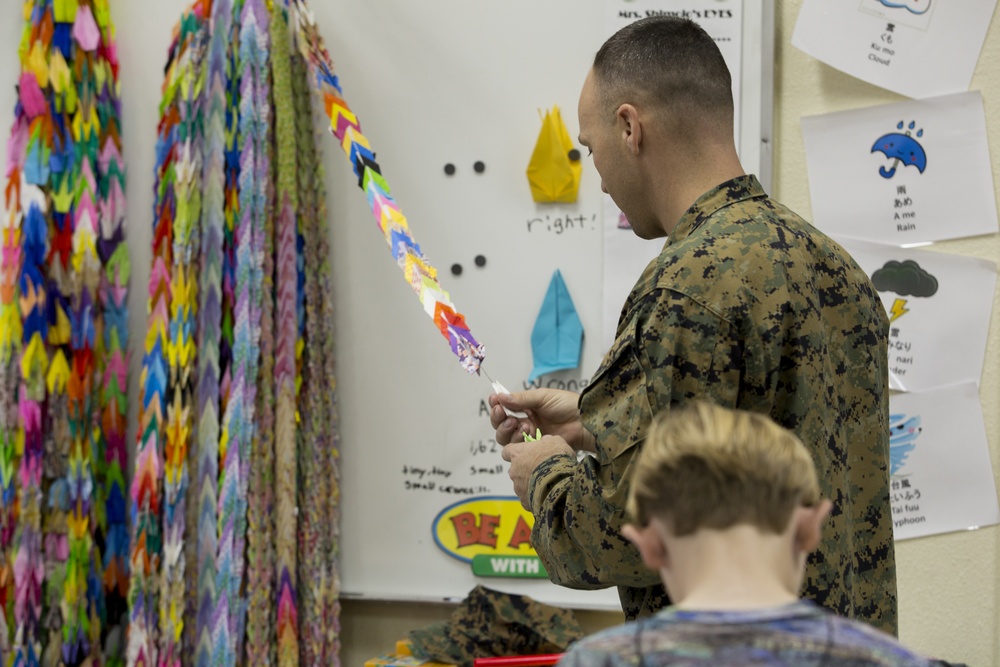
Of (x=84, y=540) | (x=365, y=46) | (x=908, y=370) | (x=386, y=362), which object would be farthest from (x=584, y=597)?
(x=365, y=46)

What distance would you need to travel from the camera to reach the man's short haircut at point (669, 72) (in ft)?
4.81

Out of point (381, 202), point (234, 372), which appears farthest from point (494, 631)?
point (381, 202)

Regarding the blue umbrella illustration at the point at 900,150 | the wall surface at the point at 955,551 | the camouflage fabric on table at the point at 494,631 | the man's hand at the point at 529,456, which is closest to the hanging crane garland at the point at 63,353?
the camouflage fabric on table at the point at 494,631

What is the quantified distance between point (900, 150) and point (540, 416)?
1072 mm

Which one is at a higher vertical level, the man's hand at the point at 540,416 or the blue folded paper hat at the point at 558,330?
the blue folded paper hat at the point at 558,330

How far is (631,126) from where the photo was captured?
1.48 m

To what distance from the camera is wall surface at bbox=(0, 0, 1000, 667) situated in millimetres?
2309

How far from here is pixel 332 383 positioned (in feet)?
8.14

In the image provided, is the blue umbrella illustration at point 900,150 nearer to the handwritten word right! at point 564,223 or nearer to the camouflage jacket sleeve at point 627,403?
the handwritten word right! at point 564,223

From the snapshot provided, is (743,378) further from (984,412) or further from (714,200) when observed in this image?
(984,412)

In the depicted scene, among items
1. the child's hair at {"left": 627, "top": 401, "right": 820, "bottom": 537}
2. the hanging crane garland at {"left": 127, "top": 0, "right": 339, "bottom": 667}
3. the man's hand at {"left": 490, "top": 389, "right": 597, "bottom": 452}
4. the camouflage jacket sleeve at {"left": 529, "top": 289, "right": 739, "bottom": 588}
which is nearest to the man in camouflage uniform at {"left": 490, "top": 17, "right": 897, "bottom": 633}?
the camouflage jacket sleeve at {"left": 529, "top": 289, "right": 739, "bottom": 588}

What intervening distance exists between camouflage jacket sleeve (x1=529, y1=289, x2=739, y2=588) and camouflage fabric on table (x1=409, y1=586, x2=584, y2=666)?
87cm

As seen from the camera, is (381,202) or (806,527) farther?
(381,202)

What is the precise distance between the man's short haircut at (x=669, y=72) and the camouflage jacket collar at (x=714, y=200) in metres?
0.10
